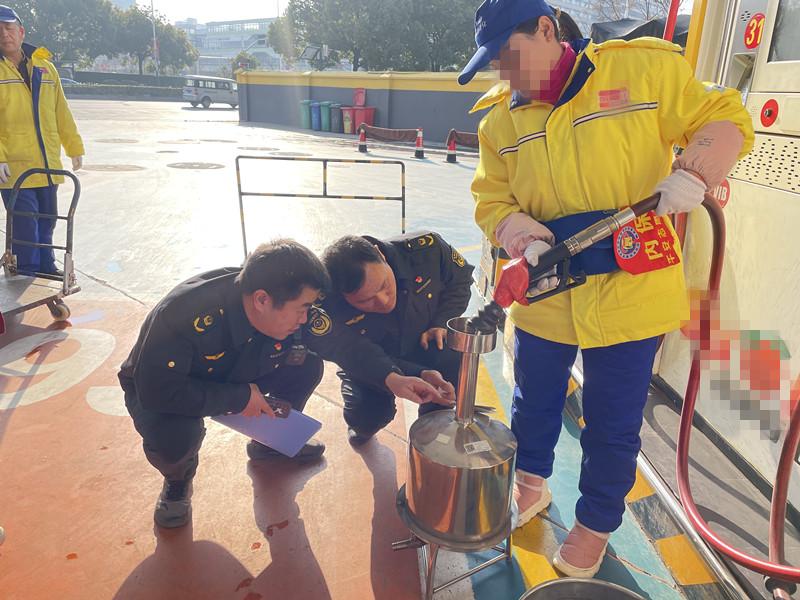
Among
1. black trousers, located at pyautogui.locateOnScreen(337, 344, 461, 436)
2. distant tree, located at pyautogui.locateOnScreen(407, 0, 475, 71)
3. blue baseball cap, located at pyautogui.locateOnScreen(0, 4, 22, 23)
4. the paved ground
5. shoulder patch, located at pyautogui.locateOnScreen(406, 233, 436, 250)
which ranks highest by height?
distant tree, located at pyautogui.locateOnScreen(407, 0, 475, 71)

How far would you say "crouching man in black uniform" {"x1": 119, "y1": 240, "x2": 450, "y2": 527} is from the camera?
2008 millimetres

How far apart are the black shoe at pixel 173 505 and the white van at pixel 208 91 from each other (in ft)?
107

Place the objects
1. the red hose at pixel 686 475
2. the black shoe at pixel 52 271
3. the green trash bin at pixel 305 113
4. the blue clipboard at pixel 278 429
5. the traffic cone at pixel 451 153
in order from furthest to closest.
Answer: the green trash bin at pixel 305 113 → the traffic cone at pixel 451 153 → the black shoe at pixel 52 271 → the blue clipboard at pixel 278 429 → the red hose at pixel 686 475

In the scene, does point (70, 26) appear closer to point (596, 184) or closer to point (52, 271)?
point (52, 271)

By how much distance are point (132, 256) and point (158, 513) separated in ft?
12.7

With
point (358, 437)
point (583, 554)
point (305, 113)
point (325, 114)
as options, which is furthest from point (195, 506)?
point (305, 113)

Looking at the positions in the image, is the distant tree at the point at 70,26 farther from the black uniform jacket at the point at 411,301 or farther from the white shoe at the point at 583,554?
the white shoe at the point at 583,554

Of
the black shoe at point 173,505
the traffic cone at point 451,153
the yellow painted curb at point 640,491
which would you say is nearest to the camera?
the black shoe at point 173,505

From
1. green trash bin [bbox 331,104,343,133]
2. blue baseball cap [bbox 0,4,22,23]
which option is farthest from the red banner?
green trash bin [bbox 331,104,343,133]

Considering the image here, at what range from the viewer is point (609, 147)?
1644 mm

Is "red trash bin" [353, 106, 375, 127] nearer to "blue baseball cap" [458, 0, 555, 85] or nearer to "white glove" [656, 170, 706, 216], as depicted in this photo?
"blue baseball cap" [458, 0, 555, 85]

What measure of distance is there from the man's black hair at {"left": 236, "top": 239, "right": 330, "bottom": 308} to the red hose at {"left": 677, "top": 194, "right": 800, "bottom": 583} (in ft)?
4.51

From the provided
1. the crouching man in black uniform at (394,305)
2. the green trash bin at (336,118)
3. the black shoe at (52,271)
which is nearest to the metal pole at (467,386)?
the crouching man in black uniform at (394,305)

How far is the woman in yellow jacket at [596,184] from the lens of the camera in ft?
5.25
